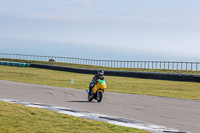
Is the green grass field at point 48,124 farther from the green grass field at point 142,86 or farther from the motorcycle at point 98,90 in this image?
the green grass field at point 142,86

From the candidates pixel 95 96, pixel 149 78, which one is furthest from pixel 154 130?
pixel 149 78

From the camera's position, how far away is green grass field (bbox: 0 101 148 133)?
9102 millimetres

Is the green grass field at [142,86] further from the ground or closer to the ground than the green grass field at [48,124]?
closer to the ground

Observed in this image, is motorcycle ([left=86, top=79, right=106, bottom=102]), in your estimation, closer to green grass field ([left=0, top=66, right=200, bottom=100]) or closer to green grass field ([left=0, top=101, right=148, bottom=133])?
green grass field ([left=0, top=101, right=148, bottom=133])

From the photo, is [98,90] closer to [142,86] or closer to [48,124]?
[48,124]

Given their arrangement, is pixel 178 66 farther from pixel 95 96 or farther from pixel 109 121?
pixel 109 121

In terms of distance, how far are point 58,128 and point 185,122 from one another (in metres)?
4.18

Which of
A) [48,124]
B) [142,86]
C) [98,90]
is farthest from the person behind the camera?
[142,86]

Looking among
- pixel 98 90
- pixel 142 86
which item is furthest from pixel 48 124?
pixel 142 86

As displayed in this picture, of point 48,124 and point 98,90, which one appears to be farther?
point 98,90

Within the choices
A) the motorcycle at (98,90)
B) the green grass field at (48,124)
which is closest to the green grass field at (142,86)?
the motorcycle at (98,90)

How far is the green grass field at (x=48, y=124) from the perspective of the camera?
910cm

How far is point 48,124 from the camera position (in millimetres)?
9914

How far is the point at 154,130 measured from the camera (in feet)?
31.5
